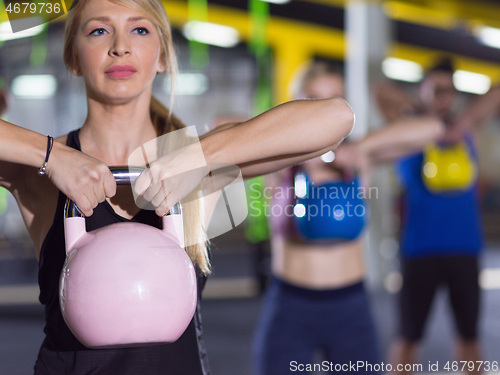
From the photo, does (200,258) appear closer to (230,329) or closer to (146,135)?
(146,135)

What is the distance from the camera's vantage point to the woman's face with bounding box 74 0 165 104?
2.13ft

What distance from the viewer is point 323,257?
5.21 feet

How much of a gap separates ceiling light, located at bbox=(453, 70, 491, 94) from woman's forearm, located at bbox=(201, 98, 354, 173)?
1175cm

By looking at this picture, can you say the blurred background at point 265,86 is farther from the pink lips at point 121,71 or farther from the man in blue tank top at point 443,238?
the man in blue tank top at point 443,238

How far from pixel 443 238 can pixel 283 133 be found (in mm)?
1775

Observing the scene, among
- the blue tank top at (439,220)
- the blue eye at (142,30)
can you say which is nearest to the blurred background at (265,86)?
the blue eye at (142,30)

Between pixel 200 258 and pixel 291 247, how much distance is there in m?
0.97

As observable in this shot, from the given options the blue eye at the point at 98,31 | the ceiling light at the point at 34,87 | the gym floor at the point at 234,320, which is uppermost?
the ceiling light at the point at 34,87

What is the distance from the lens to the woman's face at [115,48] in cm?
65

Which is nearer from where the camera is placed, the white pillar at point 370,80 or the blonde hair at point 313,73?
the blonde hair at point 313,73

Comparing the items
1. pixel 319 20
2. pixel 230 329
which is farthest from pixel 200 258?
pixel 319 20
